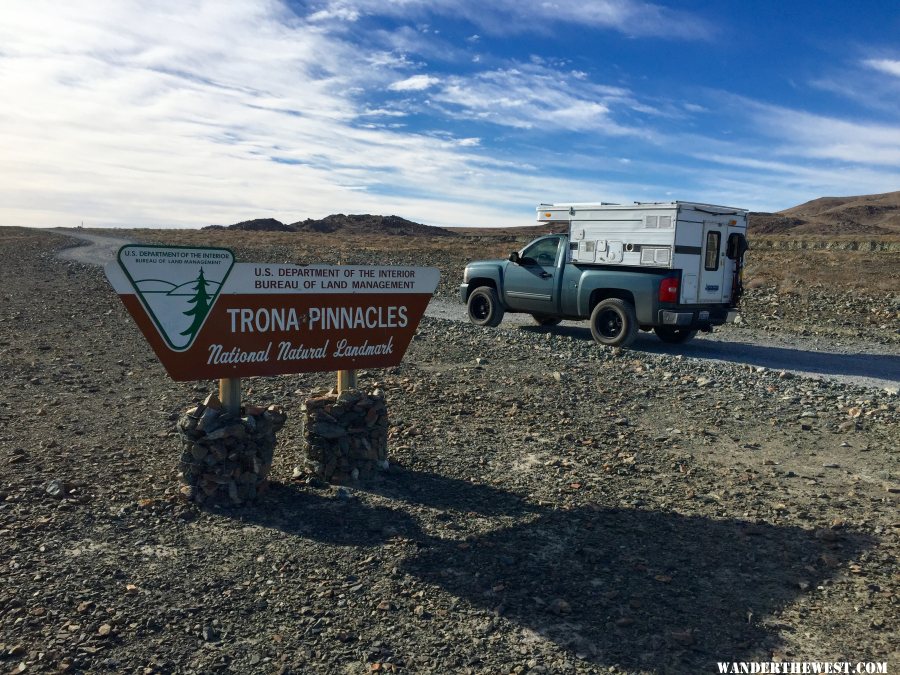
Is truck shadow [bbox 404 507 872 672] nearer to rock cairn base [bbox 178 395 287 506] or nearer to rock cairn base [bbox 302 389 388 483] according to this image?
rock cairn base [bbox 302 389 388 483]

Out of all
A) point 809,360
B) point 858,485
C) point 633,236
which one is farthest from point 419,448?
point 809,360

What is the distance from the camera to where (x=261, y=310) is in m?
5.40

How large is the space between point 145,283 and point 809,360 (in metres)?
10.2

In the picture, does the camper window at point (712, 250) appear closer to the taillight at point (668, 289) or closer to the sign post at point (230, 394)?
the taillight at point (668, 289)

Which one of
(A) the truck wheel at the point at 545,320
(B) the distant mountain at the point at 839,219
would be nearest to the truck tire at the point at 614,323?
(A) the truck wheel at the point at 545,320

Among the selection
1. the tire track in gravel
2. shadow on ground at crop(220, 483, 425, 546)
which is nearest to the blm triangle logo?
shadow on ground at crop(220, 483, 425, 546)

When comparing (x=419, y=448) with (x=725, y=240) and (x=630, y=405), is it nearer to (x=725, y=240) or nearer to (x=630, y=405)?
(x=630, y=405)

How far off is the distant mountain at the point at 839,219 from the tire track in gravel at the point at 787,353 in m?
79.3

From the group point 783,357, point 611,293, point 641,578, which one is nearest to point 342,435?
point 641,578

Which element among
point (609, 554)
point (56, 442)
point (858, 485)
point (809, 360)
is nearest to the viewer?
point (609, 554)

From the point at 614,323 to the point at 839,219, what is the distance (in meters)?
118

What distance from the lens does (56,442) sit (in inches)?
259

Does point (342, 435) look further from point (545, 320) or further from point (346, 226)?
point (346, 226)

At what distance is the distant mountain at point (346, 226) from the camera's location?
319ft
